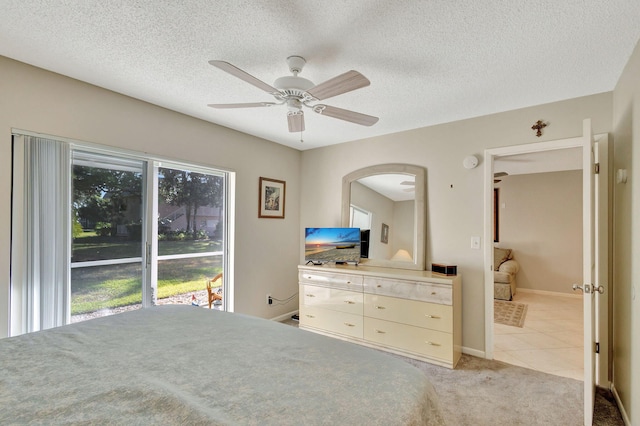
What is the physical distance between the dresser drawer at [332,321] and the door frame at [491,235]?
132cm

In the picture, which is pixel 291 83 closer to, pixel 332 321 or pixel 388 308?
pixel 388 308

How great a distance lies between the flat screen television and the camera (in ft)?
12.5

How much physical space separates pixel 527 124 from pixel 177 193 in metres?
3.58

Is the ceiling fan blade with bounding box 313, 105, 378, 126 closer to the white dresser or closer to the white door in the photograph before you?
the white door

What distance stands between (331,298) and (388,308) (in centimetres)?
71

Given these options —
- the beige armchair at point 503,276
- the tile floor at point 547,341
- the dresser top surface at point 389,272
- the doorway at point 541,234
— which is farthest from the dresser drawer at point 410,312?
the beige armchair at point 503,276

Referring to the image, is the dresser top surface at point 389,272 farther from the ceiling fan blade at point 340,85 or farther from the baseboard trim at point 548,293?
the baseboard trim at point 548,293

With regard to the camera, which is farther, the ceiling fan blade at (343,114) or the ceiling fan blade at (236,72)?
the ceiling fan blade at (343,114)

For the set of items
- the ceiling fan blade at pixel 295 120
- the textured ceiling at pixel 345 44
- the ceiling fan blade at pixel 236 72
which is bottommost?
the ceiling fan blade at pixel 295 120

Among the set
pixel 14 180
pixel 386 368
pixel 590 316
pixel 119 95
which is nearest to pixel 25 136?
pixel 14 180

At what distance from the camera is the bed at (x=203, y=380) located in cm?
96

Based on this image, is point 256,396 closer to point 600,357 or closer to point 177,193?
point 177,193

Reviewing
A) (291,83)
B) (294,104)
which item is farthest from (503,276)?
(291,83)

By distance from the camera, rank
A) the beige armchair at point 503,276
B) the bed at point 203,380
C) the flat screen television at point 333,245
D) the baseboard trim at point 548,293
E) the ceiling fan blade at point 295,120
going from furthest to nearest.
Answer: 1. the baseboard trim at point 548,293
2. the beige armchair at point 503,276
3. the flat screen television at point 333,245
4. the ceiling fan blade at point 295,120
5. the bed at point 203,380
